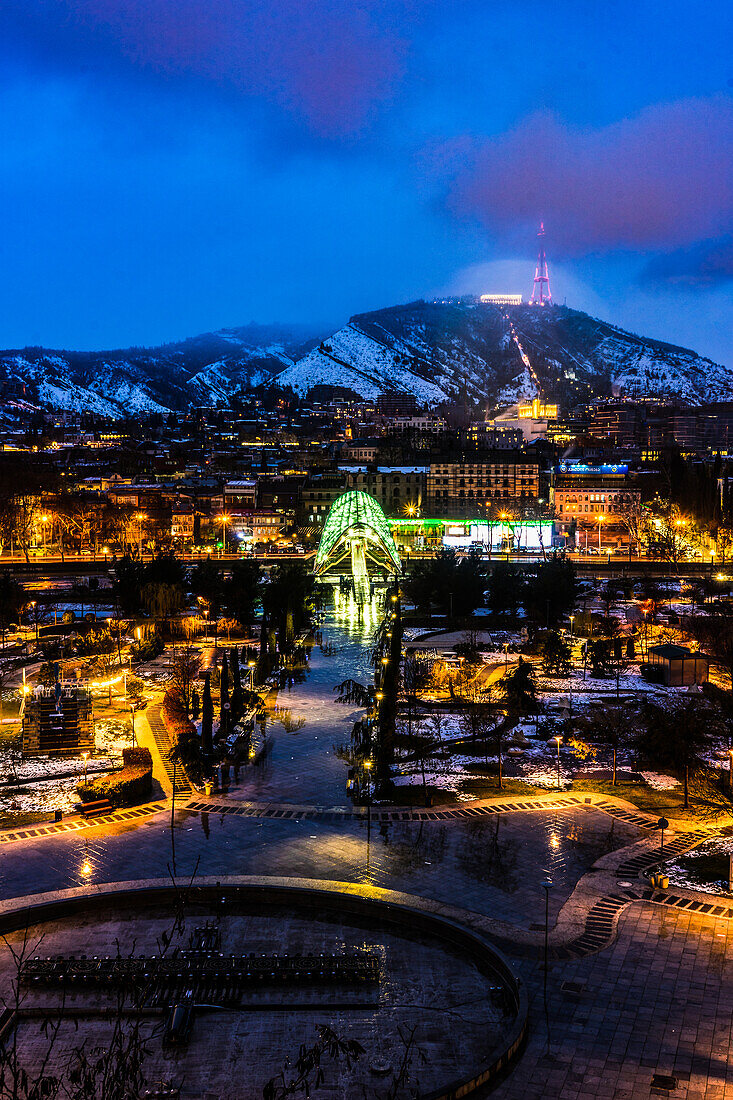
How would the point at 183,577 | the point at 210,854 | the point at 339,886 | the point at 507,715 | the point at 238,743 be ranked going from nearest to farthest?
the point at 339,886, the point at 210,854, the point at 238,743, the point at 507,715, the point at 183,577

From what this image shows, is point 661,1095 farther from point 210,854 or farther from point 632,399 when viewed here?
point 632,399

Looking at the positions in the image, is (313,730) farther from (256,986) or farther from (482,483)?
(482,483)

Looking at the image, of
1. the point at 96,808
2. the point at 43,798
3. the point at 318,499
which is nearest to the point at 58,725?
the point at 43,798

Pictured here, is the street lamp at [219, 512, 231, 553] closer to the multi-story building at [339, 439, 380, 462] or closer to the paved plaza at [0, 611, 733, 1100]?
the multi-story building at [339, 439, 380, 462]

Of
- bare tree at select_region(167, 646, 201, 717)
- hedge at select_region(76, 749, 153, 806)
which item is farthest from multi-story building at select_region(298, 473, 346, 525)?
hedge at select_region(76, 749, 153, 806)

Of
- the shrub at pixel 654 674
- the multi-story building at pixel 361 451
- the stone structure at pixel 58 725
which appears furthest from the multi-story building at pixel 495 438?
the stone structure at pixel 58 725

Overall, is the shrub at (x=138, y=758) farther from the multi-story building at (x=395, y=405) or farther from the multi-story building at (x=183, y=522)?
the multi-story building at (x=395, y=405)

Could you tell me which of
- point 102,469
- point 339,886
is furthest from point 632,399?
point 339,886
